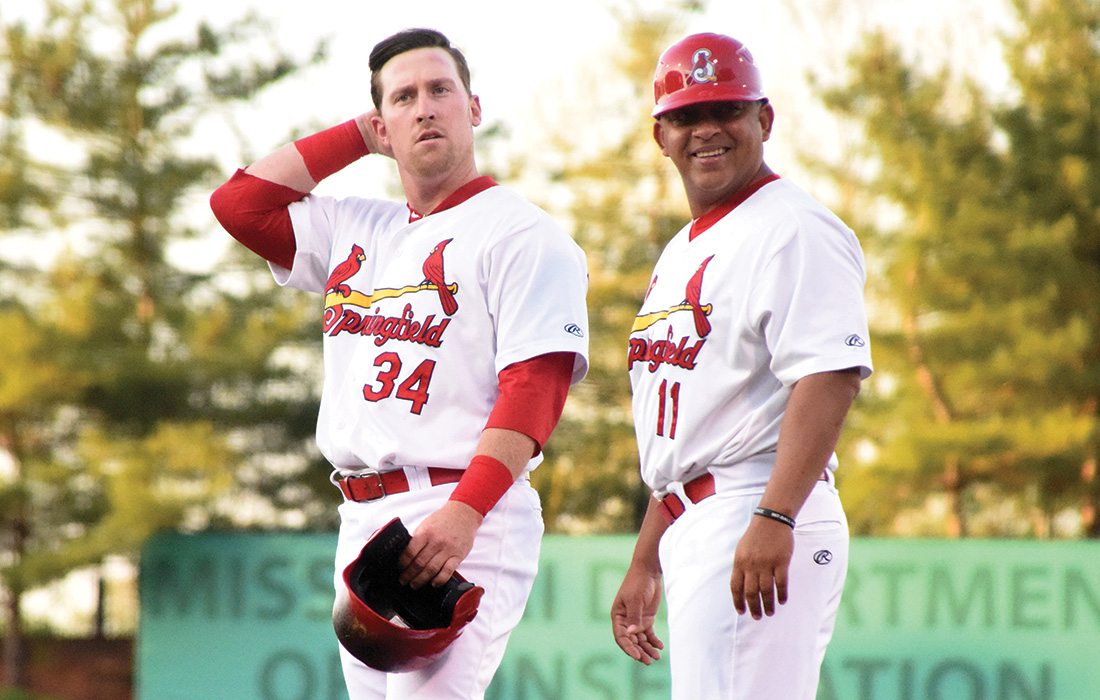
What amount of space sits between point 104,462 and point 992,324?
9.08 metres

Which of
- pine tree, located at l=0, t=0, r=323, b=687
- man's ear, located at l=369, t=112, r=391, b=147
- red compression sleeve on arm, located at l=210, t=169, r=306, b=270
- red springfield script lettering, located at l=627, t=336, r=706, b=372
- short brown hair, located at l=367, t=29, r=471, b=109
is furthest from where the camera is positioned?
pine tree, located at l=0, t=0, r=323, b=687

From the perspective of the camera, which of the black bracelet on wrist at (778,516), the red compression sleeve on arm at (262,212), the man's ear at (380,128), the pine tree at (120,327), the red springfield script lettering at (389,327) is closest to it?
the black bracelet on wrist at (778,516)

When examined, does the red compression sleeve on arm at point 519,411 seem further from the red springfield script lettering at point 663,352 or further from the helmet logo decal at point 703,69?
the helmet logo decal at point 703,69

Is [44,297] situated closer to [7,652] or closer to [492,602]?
[7,652]

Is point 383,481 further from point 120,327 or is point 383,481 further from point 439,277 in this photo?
point 120,327

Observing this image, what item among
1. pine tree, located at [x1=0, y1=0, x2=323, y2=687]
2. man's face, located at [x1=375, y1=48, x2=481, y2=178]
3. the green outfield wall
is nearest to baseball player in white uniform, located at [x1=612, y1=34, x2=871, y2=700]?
man's face, located at [x1=375, y1=48, x2=481, y2=178]

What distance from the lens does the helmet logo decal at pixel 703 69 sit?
2.92 m

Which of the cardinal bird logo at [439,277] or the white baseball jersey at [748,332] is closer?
the white baseball jersey at [748,332]

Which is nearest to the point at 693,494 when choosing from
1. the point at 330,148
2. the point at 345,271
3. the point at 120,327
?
the point at 345,271

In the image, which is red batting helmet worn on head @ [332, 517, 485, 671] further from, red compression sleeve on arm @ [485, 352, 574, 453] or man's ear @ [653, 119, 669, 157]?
man's ear @ [653, 119, 669, 157]

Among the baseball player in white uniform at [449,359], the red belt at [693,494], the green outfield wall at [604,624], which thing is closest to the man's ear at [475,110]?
the baseball player in white uniform at [449,359]

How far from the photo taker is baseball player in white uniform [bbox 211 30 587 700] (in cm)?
288

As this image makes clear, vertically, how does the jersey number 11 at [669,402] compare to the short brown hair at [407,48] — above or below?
below

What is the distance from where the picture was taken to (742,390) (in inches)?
111
